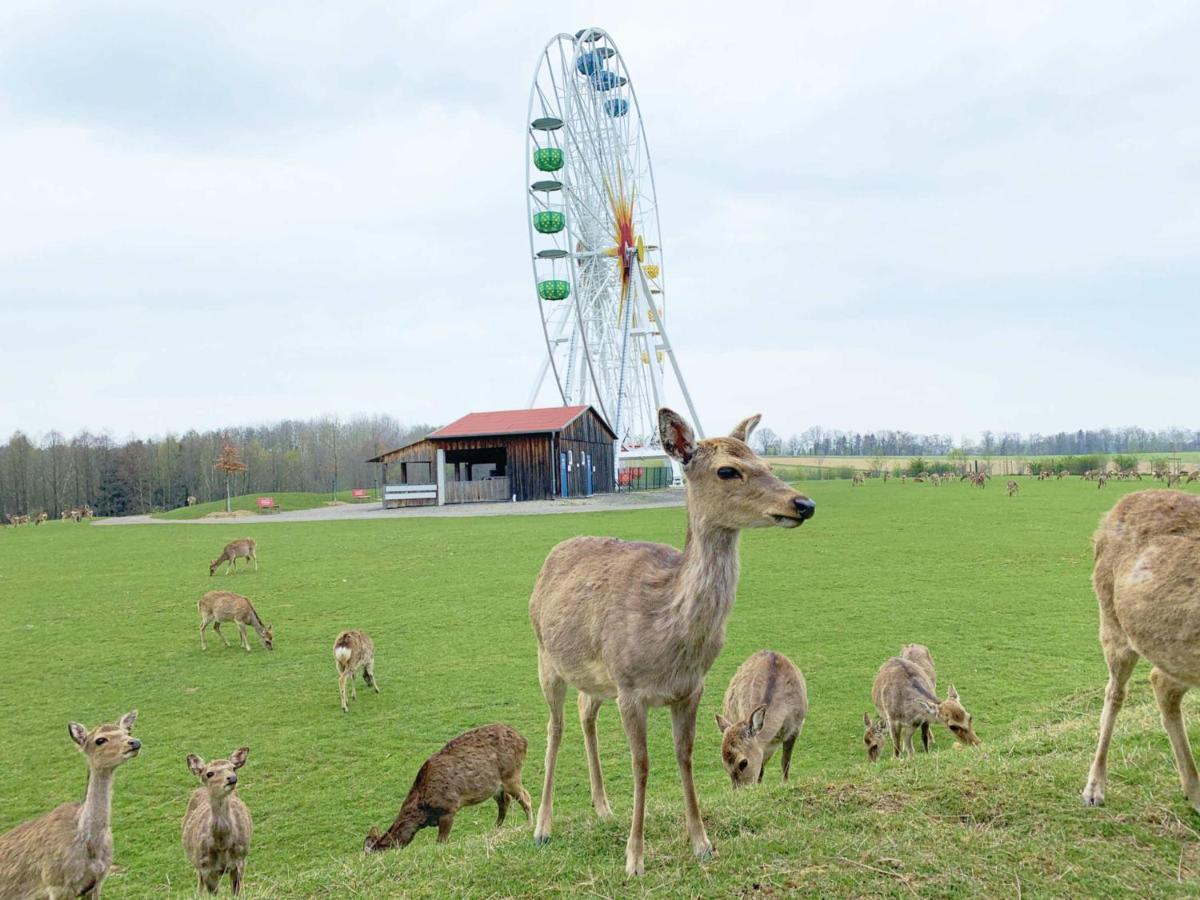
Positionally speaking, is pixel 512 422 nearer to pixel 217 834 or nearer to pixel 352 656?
pixel 352 656

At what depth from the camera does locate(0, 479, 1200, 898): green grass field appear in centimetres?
A: 394

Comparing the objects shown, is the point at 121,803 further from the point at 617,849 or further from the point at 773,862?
the point at 773,862

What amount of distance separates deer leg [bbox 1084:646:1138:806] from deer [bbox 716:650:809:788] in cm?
239

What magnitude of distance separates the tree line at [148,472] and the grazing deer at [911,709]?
7531cm

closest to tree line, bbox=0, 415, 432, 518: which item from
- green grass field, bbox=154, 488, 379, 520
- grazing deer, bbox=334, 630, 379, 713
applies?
green grass field, bbox=154, 488, 379, 520

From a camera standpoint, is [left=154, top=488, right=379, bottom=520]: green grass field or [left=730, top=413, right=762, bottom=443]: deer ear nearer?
[left=730, top=413, right=762, bottom=443]: deer ear

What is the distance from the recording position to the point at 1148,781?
→ 4520 millimetres

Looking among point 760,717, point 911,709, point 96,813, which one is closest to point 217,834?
point 96,813

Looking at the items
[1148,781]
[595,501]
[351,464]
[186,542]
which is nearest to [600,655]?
[1148,781]

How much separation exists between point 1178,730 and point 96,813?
6.44 metres

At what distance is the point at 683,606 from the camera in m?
3.91

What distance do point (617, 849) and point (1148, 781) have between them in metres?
3.05

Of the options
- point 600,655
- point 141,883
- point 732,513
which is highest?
point 732,513

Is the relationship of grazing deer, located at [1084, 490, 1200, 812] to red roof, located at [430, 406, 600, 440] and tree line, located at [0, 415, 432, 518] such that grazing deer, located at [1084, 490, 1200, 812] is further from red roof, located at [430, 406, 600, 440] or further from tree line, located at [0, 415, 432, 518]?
tree line, located at [0, 415, 432, 518]
